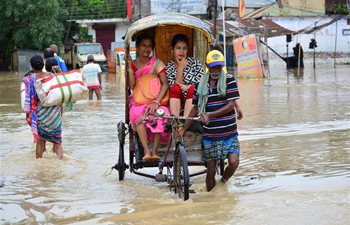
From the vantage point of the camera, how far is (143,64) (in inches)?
305

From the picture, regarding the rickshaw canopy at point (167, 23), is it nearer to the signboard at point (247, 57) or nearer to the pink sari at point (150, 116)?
the pink sari at point (150, 116)

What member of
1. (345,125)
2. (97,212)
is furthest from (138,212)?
(345,125)

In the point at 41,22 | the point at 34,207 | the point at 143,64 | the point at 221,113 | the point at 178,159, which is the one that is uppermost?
the point at 41,22

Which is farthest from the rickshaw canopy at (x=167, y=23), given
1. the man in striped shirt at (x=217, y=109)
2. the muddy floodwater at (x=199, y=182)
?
the muddy floodwater at (x=199, y=182)

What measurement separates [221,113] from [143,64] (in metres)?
1.44

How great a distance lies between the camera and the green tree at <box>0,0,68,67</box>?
40719 mm

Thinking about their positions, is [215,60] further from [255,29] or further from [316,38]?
[316,38]

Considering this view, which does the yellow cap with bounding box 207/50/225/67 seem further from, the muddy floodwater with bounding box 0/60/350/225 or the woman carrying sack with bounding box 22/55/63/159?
the woman carrying sack with bounding box 22/55/63/159

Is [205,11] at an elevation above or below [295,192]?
above

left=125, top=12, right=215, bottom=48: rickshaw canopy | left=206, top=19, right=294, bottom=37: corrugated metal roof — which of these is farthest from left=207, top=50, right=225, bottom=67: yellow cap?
left=206, top=19, right=294, bottom=37: corrugated metal roof

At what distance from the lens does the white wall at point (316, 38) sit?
1699 inches

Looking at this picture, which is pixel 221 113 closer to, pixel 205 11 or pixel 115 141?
pixel 115 141

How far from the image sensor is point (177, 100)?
739cm

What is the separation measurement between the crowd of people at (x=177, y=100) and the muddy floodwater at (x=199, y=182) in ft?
1.53
